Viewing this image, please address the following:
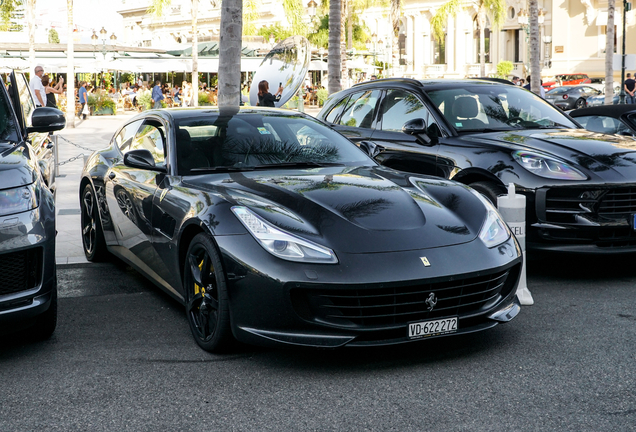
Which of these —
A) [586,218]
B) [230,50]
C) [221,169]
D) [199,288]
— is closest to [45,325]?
[199,288]

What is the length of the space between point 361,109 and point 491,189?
2.25 m

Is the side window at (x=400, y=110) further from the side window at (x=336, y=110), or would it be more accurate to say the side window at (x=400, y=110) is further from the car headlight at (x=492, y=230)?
the car headlight at (x=492, y=230)

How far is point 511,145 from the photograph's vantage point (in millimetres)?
6668

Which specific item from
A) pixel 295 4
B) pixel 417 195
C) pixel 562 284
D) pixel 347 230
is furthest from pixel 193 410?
pixel 295 4

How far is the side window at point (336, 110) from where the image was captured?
880 centimetres

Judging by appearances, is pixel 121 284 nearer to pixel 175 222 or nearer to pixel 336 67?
pixel 175 222

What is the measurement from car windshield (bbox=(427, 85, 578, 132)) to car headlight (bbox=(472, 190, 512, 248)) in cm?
258

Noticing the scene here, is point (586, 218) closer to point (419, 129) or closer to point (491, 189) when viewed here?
point (491, 189)

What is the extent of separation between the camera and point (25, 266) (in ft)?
14.1

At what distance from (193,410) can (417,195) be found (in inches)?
76.4

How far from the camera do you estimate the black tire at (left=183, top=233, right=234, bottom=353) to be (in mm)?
4340

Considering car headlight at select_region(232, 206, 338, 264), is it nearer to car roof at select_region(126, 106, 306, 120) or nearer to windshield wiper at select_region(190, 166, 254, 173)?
windshield wiper at select_region(190, 166, 254, 173)

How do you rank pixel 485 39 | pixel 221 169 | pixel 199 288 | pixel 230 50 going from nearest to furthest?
pixel 199 288, pixel 221 169, pixel 230 50, pixel 485 39

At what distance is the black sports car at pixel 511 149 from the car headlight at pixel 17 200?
2.77 meters
